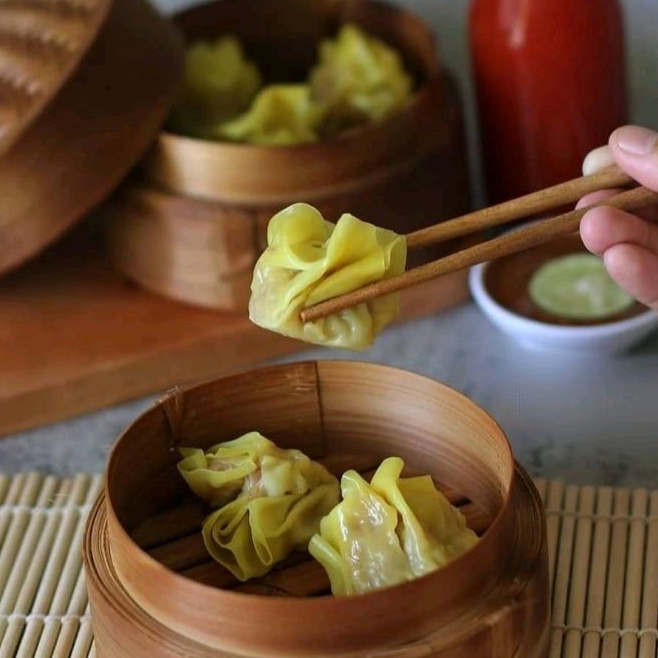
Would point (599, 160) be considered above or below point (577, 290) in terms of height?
above

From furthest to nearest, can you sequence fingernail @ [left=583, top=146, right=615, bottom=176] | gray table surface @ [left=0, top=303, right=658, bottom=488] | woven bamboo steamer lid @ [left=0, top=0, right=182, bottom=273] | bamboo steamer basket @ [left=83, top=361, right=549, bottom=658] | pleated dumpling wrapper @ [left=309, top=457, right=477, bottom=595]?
woven bamboo steamer lid @ [left=0, top=0, right=182, bottom=273]
gray table surface @ [left=0, top=303, right=658, bottom=488]
fingernail @ [left=583, top=146, right=615, bottom=176]
pleated dumpling wrapper @ [left=309, top=457, right=477, bottom=595]
bamboo steamer basket @ [left=83, top=361, right=549, bottom=658]

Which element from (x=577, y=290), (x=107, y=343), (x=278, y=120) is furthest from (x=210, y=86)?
(x=577, y=290)

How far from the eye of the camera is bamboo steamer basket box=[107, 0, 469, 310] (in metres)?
1.45

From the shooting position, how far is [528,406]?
141cm

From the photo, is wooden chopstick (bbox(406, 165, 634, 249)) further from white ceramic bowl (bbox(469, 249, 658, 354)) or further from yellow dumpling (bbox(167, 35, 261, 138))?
yellow dumpling (bbox(167, 35, 261, 138))

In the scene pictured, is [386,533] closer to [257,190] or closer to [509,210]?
[509,210]

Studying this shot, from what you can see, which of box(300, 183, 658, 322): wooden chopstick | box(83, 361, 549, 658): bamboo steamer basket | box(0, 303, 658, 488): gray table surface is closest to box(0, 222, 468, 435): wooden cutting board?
box(0, 303, 658, 488): gray table surface

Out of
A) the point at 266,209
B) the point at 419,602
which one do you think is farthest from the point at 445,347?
the point at 419,602

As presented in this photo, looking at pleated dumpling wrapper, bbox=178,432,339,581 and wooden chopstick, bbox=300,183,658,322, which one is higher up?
wooden chopstick, bbox=300,183,658,322

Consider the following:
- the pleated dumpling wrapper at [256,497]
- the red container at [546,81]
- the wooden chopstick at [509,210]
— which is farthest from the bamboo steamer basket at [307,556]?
the red container at [546,81]

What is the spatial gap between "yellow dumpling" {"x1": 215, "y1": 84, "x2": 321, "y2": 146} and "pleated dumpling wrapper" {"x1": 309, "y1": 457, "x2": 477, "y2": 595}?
0.66 m

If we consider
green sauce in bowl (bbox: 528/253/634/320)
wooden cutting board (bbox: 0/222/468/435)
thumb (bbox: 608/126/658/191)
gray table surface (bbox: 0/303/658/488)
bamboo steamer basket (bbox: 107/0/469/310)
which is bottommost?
gray table surface (bbox: 0/303/658/488)

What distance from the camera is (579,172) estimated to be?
5.38ft

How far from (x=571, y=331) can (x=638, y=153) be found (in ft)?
1.19
